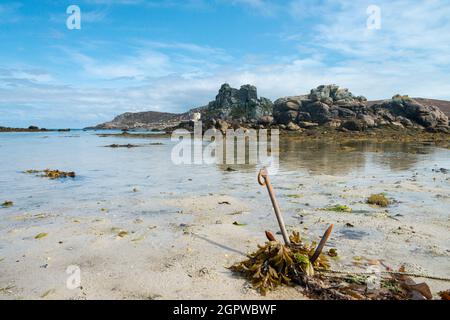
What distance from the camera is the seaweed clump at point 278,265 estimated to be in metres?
4.68

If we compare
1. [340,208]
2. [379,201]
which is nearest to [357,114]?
[379,201]

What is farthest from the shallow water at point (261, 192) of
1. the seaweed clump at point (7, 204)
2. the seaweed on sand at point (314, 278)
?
the seaweed on sand at point (314, 278)

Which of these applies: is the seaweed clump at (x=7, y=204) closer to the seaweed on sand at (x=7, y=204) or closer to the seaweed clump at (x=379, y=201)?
the seaweed on sand at (x=7, y=204)

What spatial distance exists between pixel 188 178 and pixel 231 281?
9742mm

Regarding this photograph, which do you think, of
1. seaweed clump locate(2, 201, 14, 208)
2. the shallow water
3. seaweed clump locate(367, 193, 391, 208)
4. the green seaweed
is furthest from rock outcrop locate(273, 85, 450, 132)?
seaweed clump locate(2, 201, 14, 208)

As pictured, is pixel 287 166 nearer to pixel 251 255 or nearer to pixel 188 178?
pixel 188 178

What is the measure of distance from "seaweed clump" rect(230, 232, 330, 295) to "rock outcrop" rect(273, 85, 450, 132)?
5080 cm

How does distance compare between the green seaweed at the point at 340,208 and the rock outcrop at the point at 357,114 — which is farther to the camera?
the rock outcrop at the point at 357,114

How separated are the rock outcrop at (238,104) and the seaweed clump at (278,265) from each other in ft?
303

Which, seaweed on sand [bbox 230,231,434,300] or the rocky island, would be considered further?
the rocky island

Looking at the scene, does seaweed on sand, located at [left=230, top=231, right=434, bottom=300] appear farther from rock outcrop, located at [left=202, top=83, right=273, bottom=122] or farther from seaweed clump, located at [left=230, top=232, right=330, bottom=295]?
rock outcrop, located at [left=202, top=83, right=273, bottom=122]

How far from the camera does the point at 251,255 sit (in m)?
5.41

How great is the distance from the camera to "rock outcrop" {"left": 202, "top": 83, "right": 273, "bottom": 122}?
9988cm

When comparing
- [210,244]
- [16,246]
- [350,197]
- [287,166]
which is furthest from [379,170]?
[16,246]
